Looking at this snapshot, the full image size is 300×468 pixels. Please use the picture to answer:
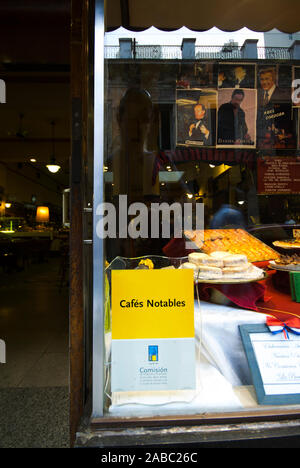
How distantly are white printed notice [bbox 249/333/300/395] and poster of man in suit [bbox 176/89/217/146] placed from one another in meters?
2.26

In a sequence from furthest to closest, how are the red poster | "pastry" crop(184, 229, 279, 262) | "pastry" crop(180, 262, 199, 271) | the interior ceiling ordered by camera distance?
the red poster < "pastry" crop(184, 229, 279, 262) < the interior ceiling < "pastry" crop(180, 262, 199, 271)

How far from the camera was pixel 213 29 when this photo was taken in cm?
232

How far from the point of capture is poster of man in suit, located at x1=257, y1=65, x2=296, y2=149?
9.70 feet

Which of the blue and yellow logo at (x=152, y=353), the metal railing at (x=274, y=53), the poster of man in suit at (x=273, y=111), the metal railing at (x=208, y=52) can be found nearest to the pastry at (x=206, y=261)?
the blue and yellow logo at (x=152, y=353)

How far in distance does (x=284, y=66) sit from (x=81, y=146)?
8.55 feet

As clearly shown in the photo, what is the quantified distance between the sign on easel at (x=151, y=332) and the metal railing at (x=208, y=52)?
84.7 inches

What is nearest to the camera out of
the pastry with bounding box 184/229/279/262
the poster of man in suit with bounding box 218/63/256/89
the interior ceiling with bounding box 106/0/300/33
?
the interior ceiling with bounding box 106/0/300/33

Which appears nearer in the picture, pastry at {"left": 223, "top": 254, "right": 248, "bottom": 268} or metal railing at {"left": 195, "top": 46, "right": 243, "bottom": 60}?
pastry at {"left": 223, "top": 254, "right": 248, "bottom": 268}

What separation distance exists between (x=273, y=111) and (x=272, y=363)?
264cm

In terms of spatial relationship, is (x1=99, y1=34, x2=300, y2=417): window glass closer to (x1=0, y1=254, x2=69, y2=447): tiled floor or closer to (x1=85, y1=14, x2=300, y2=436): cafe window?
(x1=85, y1=14, x2=300, y2=436): cafe window

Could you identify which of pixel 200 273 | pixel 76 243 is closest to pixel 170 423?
pixel 200 273

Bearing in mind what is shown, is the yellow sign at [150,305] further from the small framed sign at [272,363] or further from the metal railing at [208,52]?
the metal railing at [208,52]

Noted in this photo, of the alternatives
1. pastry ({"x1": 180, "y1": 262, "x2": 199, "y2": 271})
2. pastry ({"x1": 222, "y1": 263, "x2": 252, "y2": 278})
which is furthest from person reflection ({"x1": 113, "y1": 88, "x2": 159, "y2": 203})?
pastry ({"x1": 222, "y1": 263, "x2": 252, "y2": 278})
